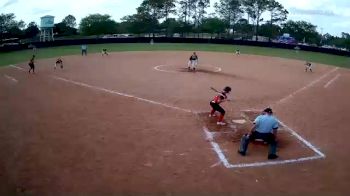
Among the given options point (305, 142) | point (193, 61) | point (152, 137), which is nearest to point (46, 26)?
point (193, 61)

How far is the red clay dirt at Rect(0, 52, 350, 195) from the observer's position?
10766 millimetres

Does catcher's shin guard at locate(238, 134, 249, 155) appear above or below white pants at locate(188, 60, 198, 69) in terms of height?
below

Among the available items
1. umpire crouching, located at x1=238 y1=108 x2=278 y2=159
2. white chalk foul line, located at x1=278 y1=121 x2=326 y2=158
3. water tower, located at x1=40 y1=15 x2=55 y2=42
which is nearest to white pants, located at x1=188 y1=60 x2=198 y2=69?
white chalk foul line, located at x1=278 y1=121 x2=326 y2=158

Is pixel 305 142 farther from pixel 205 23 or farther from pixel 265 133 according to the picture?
pixel 205 23

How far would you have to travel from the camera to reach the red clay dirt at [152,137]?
10766 mm

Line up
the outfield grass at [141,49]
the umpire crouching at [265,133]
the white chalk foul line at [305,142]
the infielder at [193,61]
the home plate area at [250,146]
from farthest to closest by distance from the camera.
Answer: the outfield grass at [141,49] → the infielder at [193,61] → the white chalk foul line at [305,142] → the umpire crouching at [265,133] → the home plate area at [250,146]

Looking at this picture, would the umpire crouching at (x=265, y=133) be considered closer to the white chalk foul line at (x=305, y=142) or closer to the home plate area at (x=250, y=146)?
the home plate area at (x=250, y=146)

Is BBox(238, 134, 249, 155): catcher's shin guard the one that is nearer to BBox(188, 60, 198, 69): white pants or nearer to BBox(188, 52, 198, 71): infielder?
BBox(188, 52, 198, 71): infielder

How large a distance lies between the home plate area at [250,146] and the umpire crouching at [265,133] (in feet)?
0.90

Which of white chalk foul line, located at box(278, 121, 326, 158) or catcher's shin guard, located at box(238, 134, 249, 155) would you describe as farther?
white chalk foul line, located at box(278, 121, 326, 158)

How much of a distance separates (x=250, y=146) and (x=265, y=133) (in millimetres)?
738

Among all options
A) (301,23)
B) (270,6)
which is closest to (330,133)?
(270,6)

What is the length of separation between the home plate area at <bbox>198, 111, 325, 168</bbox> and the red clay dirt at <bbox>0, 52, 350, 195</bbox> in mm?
65

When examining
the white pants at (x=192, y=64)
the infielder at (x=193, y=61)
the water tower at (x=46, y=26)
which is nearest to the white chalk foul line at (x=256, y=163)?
the infielder at (x=193, y=61)
